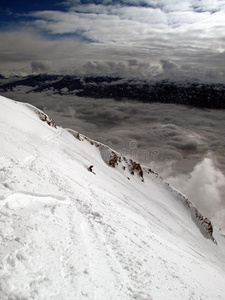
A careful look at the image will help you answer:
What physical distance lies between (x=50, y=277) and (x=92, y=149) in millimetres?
43528

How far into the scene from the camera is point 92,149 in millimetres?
49812

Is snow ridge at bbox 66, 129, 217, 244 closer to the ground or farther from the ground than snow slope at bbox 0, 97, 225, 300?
closer to the ground

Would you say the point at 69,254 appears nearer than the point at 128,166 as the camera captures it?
Yes

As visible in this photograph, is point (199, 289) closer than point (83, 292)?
No

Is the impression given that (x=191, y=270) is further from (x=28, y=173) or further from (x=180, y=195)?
(x=180, y=195)

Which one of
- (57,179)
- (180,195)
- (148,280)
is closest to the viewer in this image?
(148,280)

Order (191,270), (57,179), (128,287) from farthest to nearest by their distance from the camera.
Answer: (57,179) < (191,270) < (128,287)

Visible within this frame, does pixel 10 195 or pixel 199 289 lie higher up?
pixel 10 195

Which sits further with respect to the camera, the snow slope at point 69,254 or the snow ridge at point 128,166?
the snow ridge at point 128,166

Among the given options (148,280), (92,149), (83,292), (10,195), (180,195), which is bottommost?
(180,195)

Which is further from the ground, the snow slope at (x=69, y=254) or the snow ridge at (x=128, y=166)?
the snow slope at (x=69, y=254)

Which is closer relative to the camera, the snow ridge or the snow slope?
the snow slope

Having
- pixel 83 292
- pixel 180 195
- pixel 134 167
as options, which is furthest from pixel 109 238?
pixel 180 195

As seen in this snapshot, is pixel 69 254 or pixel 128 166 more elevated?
pixel 69 254
